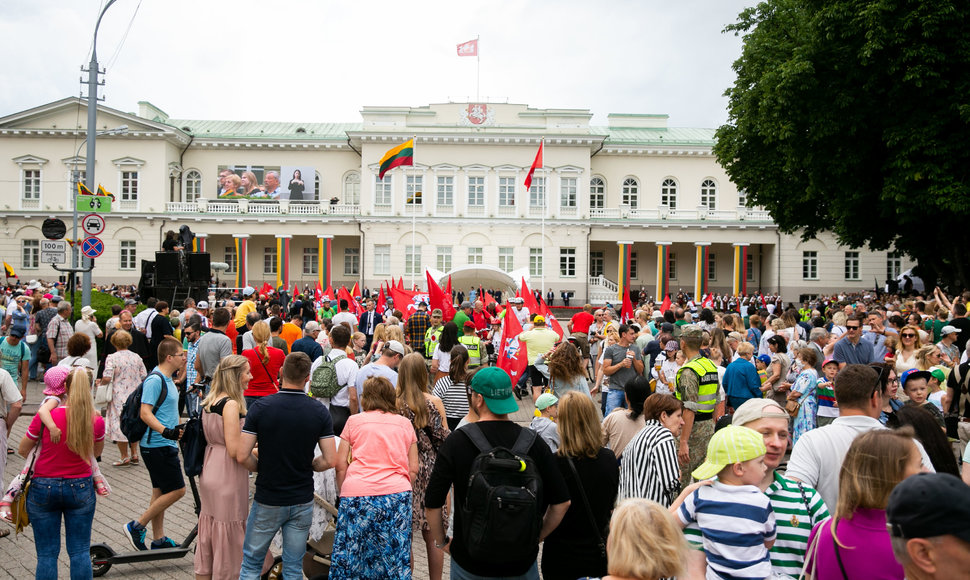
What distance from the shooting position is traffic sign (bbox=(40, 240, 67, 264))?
519 inches

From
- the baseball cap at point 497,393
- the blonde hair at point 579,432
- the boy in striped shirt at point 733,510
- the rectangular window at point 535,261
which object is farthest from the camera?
the rectangular window at point 535,261

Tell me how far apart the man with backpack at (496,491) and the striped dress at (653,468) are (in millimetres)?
844

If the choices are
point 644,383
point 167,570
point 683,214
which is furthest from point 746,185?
point 167,570

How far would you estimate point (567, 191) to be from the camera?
45.6 m

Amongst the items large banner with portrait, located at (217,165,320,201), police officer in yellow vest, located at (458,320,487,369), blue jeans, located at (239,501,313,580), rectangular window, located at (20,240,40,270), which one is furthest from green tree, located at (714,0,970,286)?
rectangular window, located at (20,240,40,270)

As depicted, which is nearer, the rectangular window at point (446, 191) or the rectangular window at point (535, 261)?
the rectangular window at point (535, 261)

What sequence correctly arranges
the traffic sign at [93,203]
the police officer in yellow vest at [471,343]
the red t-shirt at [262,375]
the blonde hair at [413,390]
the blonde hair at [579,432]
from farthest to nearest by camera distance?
the traffic sign at [93,203] < the police officer in yellow vest at [471,343] < the red t-shirt at [262,375] < the blonde hair at [413,390] < the blonde hair at [579,432]

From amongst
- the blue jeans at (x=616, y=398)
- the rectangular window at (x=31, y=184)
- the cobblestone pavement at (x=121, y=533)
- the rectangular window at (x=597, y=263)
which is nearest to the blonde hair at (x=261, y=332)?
the cobblestone pavement at (x=121, y=533)

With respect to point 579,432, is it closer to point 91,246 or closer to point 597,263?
point 91,246

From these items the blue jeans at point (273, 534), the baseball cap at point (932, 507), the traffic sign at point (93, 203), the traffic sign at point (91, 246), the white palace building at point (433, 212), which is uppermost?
the white palace building at point (433, 212)

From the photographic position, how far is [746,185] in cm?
2902

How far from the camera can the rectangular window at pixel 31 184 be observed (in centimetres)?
4575

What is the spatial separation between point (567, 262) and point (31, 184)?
34.3 m

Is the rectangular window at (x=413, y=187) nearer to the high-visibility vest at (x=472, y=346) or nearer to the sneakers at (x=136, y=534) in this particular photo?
the high-visibility vest at (x=472, y=346)
